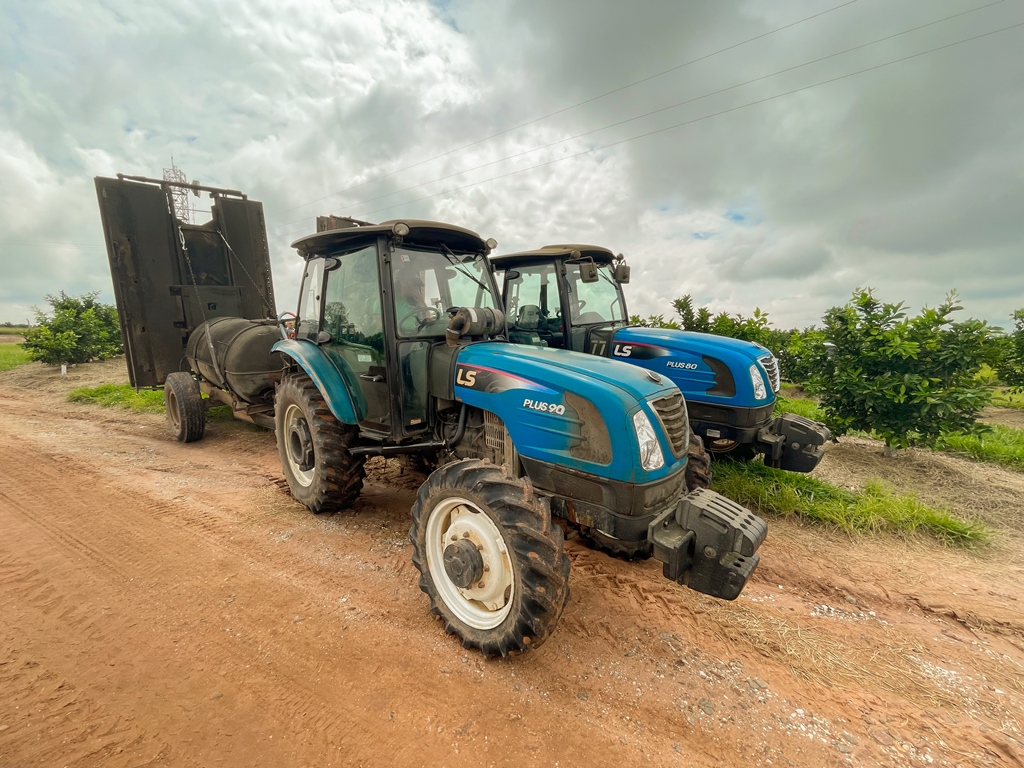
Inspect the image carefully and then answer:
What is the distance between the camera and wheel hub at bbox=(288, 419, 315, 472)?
4.26m

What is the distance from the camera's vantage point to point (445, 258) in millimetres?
3801

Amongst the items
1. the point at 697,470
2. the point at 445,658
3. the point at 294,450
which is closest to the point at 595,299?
the point at 697,470

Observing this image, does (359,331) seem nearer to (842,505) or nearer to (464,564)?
(464,564)

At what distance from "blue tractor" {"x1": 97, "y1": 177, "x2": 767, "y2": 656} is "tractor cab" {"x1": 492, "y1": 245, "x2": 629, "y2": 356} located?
1616mm

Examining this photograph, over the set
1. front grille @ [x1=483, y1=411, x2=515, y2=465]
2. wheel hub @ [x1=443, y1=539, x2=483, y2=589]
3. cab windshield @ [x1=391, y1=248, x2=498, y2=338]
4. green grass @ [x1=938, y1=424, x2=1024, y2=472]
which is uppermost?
cab windshield @ [x1=391, y1=248, x2=498, y2=338]

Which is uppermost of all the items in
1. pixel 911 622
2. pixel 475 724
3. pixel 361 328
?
pixel 361 328

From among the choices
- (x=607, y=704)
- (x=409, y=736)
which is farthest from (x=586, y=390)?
(x=409, y=736)

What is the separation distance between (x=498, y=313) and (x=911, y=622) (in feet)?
11.1

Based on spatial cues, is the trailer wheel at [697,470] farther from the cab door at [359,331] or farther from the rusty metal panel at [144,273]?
the rusty metal panel at [144,273]

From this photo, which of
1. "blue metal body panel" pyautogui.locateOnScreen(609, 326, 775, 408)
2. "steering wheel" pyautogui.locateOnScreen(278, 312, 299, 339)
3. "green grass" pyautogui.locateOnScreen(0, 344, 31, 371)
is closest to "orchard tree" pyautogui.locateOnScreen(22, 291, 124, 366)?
"green grass" pyautogui.locateOnScreen(0, 344, 31, 371)

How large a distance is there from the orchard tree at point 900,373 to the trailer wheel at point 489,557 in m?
5.62

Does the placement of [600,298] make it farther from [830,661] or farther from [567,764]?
[567,764]

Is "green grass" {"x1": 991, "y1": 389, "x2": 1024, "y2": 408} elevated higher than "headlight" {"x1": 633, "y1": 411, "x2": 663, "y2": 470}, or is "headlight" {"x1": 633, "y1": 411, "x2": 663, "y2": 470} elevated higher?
"headlight" {"x1": 633, "y1": 411, "x2": 663, "y2": 470}

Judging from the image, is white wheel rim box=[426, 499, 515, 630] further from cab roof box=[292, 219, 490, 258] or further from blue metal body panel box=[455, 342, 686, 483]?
cab roof box=[292, 219, 490, 258]
